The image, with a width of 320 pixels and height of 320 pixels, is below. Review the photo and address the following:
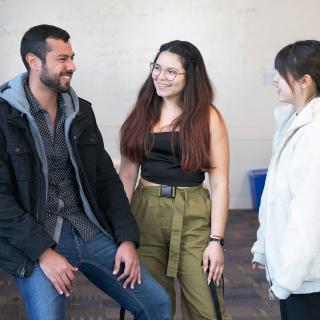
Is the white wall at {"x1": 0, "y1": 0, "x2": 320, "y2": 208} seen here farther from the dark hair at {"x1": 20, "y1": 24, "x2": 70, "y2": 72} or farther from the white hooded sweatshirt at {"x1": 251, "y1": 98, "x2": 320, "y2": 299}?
the white hooded sweatshirt at {"x1": 251, "y1": 98, "x2": 320, "y2": 299}

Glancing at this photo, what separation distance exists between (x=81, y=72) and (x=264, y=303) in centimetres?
272

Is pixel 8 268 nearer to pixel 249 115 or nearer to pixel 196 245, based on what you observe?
pixel 196 245

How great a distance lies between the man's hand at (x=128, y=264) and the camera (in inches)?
71.6

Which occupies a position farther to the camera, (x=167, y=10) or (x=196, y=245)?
(x=167, y=10)

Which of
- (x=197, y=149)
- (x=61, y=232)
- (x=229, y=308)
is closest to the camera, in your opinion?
(x=61, y=232)

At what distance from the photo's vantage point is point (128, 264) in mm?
1819

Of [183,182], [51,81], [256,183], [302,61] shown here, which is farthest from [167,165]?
[256,183]

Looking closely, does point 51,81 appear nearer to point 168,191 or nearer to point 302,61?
Answer: point 168,191

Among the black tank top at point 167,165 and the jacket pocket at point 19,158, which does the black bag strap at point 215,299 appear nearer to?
the black tank top at point 167,165

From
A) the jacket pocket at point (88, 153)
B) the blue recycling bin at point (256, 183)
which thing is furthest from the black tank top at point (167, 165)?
the blue recycling bin at point (256, 183)

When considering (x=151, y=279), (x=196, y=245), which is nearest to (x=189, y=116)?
(x=196, y=245)

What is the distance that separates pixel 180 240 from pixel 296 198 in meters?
0.59

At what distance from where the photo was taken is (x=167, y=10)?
4895 mm

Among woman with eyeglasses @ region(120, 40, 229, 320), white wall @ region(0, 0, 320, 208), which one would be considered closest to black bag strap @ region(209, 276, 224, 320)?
woman with eyeglasses @ region(120, 40, 229, 320)
